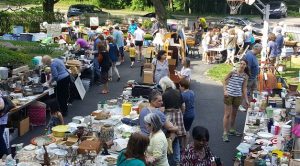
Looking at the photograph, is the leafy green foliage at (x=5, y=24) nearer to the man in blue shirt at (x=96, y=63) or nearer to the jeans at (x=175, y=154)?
the man in blue shirt at (x=96, y=63)

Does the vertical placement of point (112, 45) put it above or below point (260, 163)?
above

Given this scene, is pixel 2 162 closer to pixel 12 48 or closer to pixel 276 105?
pixel 276 105

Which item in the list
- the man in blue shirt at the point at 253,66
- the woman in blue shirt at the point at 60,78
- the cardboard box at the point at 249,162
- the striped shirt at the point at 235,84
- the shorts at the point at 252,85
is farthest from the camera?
the shorts at the point at 252,85

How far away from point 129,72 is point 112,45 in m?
2.47

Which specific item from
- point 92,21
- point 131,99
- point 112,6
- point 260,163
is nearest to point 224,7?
point 112,6

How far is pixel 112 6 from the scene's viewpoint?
43625mm

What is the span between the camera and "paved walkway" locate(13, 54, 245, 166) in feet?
30.2

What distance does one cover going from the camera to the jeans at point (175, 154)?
23.3 feet

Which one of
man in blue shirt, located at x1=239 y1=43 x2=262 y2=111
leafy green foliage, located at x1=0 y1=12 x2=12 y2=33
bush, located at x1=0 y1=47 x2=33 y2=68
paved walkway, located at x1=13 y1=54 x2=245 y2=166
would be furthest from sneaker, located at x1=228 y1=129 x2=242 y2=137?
leafy green foliage, located at x1=0 y1=12 x2=12 y2=33

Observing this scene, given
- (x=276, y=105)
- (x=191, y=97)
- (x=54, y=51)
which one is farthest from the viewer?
(x=54, y=51)

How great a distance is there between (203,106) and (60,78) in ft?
12.2

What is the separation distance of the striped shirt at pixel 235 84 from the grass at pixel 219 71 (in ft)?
21.6

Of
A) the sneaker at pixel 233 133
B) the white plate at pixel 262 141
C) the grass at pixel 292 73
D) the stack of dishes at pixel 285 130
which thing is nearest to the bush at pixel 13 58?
the sneaker at pixel 233 133

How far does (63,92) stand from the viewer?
431 inches
